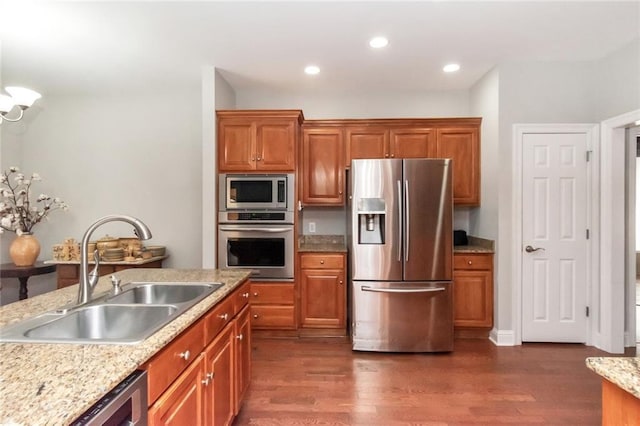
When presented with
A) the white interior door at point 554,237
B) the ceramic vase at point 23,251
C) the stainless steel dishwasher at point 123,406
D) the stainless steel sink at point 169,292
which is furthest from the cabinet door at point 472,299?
the ceramic vase at point 23,251

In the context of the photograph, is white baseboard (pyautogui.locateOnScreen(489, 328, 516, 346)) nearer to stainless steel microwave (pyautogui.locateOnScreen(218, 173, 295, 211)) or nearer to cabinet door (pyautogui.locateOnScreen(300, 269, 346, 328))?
cabinet door (pyautogui.locateOnScreen(300, 269, 346, 328))

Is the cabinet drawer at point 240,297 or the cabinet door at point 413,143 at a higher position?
the cabinet door at point 413,143

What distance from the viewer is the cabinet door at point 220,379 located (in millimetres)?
1496

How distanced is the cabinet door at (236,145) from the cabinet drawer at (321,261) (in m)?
1.08

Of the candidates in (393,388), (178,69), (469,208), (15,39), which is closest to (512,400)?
(393,388)

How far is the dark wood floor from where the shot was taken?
6.94ft

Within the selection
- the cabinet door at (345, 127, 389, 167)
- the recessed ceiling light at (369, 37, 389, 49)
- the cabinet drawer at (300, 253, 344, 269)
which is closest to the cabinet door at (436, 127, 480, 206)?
the cabinet door at (345, 127, 389, 167)

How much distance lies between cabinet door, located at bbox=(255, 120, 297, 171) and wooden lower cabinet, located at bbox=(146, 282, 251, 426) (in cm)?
155

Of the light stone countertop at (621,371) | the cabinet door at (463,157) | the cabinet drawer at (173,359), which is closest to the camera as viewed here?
the light stone countertop at (621,371)

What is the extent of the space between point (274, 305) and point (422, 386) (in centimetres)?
157

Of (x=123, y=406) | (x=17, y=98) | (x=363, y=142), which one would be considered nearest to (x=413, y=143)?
(x=363, y=142)

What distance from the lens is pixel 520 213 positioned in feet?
10.7

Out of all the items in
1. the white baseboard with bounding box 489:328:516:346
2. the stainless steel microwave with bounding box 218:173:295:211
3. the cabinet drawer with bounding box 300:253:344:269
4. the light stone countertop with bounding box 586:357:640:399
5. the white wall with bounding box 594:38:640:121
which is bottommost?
the white baseboard with bounding box 489:328:516:346

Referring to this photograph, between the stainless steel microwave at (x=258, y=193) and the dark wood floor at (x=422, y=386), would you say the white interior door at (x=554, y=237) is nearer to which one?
the dark wood floor at (x=422, y=386)
